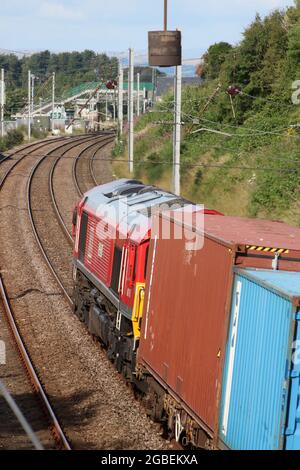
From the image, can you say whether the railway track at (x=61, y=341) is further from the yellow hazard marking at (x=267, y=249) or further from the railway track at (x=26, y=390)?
the yellow hazard marking at (x=267, y=249)

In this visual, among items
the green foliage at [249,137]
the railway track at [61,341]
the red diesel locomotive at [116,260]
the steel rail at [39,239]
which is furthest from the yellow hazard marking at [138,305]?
the green foliage at [249,137]

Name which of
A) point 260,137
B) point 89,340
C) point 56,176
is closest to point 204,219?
point 89,340

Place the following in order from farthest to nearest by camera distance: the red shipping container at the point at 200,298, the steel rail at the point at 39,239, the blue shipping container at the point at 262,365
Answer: the steel rail at the point at 39,239
the red shipping container at the point at 200,298
the blue shipping container at the point at 262,365

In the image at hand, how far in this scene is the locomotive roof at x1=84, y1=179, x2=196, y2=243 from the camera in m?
14.3

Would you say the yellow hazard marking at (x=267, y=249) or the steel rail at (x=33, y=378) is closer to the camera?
the yellow hazard marking at (x=267, y=249)

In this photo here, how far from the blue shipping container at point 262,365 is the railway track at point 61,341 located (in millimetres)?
3371

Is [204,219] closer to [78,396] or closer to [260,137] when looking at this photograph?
[78,396]

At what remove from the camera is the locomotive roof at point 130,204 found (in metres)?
14.3

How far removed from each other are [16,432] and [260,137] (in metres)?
26.0

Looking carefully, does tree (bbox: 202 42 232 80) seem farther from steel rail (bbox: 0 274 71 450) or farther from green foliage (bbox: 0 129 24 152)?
steel rail (bbox: 0 274 71 450)

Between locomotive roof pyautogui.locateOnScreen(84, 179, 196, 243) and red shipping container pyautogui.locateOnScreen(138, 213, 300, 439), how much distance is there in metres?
1.27

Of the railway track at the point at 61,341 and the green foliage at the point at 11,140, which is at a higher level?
the green foliage at the point at 11,140

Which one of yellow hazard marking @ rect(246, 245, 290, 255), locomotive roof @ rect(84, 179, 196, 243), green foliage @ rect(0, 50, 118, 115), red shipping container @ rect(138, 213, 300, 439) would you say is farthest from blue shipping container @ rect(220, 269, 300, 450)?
green foliage @ rect(0, 50, 118, 115)

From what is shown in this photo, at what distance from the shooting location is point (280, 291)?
827 cm
